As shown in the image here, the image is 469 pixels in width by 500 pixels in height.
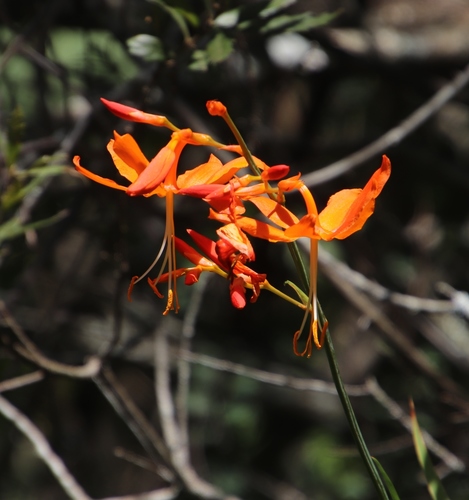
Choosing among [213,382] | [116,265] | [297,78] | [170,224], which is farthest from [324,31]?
[170,224]

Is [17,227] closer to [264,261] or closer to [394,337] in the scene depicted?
[394,337]

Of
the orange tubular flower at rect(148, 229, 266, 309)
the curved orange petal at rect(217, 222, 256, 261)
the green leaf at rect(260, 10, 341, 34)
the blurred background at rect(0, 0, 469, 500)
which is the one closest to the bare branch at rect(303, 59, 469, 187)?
the blurred background at rect(0, 0, 469, 500)

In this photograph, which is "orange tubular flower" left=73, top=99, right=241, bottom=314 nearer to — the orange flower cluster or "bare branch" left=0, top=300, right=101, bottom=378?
the orange flower cluster

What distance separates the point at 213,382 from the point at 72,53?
1397 millimetres

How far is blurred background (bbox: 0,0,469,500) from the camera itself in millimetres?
2223

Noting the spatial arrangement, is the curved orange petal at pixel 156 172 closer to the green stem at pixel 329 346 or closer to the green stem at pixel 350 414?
the green stem at pixel 329 346

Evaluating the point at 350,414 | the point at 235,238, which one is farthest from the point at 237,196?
the point at 350,414

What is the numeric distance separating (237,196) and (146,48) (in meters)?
0.73

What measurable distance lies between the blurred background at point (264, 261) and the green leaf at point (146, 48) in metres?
0.25

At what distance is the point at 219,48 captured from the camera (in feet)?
4.83

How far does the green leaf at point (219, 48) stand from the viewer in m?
1.45

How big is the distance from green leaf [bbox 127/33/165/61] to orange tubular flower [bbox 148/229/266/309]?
0.62 metres

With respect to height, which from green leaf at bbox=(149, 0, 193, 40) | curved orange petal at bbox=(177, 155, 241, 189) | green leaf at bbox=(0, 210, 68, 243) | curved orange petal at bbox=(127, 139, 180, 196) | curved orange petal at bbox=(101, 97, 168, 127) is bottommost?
green leaf at bbox=(0, 210, 68, 243)

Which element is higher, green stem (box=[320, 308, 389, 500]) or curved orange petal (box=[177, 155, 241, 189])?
curved orange petal (box=[177, 155, 241, 189])
